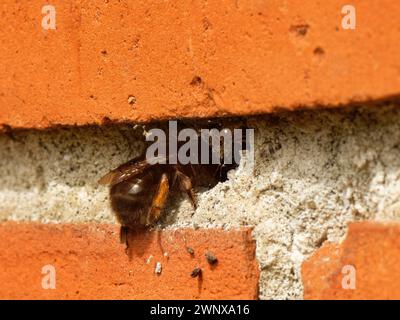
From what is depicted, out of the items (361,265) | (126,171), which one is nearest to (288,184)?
(361,265)

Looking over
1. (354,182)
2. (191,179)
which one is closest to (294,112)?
(354,182)

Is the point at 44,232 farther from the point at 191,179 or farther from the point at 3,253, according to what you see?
the point at 191,179

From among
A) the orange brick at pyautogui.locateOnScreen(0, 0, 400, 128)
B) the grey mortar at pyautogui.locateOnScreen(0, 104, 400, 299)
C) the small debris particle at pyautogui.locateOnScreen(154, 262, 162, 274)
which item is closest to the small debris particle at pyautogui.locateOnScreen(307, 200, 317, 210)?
the grey mortar at pyautogui.locateOnScreen(0, 104, 400, 299)

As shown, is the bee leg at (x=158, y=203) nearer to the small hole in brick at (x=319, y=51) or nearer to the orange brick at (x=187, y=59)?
the orange brick at (x=187, y=59)

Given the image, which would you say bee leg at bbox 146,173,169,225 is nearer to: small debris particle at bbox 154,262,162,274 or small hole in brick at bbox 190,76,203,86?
small debris particle at bbox 154,262,162,274

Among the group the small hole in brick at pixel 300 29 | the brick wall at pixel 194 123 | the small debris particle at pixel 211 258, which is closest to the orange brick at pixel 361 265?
the brick wall at pixel 194 123

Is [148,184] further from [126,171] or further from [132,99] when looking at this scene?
[132,99]
